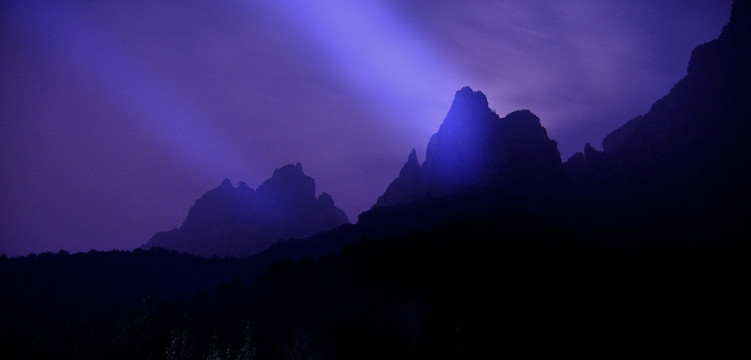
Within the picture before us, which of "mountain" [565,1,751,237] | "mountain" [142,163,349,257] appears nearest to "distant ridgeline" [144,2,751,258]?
"mountain" [565,1,751,237]

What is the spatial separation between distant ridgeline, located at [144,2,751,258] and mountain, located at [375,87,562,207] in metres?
0.37

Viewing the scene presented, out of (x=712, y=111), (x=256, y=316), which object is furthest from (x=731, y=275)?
(x=256, y=316)

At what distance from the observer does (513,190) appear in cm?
11394

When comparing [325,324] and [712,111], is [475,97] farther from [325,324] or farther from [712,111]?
[325,324]

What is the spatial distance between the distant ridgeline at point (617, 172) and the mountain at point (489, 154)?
372 millimetres

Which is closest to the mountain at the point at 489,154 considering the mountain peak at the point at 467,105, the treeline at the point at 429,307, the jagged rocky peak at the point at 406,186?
the mountain peak at the point at 467,105

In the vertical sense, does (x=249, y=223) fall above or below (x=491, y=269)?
above

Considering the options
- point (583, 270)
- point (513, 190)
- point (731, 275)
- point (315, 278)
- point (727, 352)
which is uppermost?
point (513, 190)

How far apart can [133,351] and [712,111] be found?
142501 millimetres

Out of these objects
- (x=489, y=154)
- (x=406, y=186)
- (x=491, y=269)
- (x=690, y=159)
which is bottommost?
(x=491, y=269)

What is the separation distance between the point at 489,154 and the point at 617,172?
38.2m

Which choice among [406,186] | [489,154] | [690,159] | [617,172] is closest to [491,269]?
[489,154]

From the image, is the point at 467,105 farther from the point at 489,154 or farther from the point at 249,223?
the point at 249,223

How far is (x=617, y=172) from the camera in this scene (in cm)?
11662
